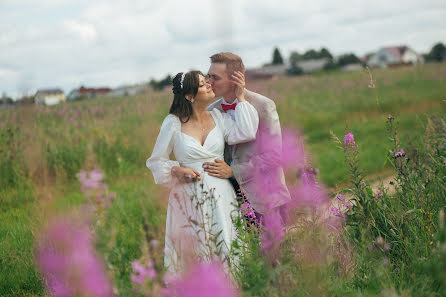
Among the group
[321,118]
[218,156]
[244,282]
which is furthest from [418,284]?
[321,118]

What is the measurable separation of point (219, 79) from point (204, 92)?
0.59 feet

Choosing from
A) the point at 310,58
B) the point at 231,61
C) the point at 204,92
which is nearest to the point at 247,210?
the point at 204,92

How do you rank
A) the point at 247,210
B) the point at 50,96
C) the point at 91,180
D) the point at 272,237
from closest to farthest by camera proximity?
the point at 91,180, the point at 272,237, the point at 247,210, the point at 50,96

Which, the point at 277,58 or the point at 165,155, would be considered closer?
the point at 165,155

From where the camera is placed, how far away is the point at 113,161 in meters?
7.60

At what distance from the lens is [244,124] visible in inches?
131

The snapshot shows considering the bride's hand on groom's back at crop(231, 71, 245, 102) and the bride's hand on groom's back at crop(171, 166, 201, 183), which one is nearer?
the bride's hand on groom's back at crop(171, 166, 201, 183)

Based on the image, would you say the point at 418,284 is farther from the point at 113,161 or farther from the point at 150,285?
the point at 113,161

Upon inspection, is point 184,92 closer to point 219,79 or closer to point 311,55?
point 219,79

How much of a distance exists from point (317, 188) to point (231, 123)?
99 cm

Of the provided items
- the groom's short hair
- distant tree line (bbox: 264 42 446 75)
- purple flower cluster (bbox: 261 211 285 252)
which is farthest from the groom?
distant tree line (bbox: 264 42 446 75)

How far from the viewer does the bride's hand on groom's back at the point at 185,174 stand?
3275 millimetres

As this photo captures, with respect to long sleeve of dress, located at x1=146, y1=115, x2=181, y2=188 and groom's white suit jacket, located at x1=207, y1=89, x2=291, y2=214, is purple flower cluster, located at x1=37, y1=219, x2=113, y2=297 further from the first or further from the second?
groom's white suit jacket, located at x1=207, y1=89, x2=291, y2=214

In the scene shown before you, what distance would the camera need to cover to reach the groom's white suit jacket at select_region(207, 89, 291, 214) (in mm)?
3443
